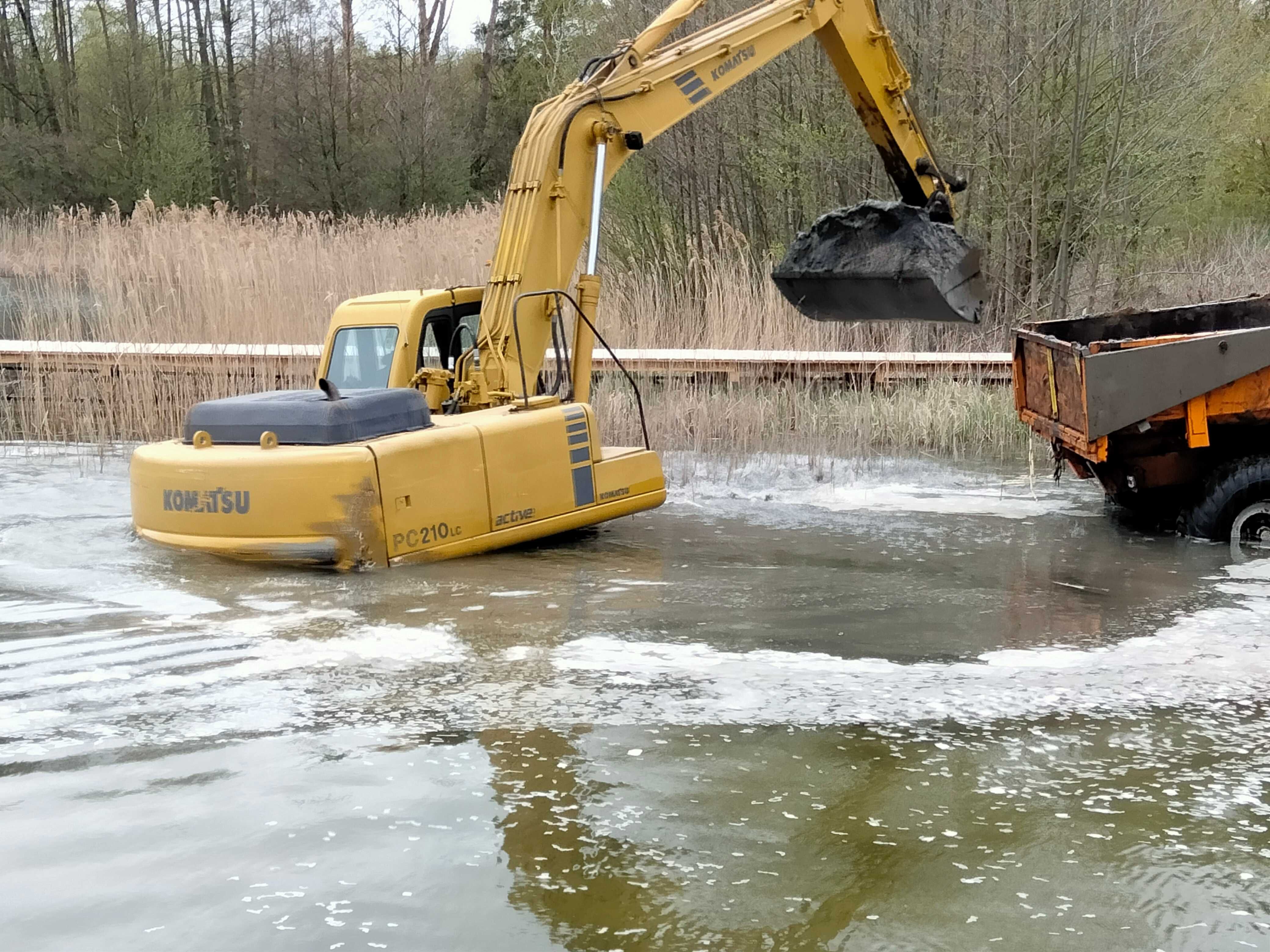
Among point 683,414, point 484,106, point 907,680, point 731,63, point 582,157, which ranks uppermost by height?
point 484,106

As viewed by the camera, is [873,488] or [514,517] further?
[873,488]

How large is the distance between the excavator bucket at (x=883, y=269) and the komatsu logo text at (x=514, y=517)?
10.9 feet

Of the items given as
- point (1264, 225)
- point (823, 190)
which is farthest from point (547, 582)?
point (1264, 225)

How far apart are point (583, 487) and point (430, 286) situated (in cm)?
776

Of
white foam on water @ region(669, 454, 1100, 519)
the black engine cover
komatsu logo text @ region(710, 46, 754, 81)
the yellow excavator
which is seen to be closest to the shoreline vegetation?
white foam on water @ region(669, 454, 1100, 519)

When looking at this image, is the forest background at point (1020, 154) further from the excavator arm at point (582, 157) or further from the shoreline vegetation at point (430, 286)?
→ the excavator arm at point (582, 157)

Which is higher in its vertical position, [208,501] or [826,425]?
[208,501]

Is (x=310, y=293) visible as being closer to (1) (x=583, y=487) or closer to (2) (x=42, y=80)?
(1) (x=583, y=487)

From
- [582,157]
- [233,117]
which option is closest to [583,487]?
[582,157]

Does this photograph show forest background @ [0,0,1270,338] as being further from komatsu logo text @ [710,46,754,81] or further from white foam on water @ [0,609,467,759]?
white foam on water @ [0,609,467,759]

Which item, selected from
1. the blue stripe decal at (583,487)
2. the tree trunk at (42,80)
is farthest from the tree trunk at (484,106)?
the blue stripe decal at (583,487)

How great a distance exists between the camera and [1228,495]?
22.7ft

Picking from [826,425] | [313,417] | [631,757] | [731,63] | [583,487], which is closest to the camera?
[631,757]

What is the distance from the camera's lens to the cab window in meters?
7.59
